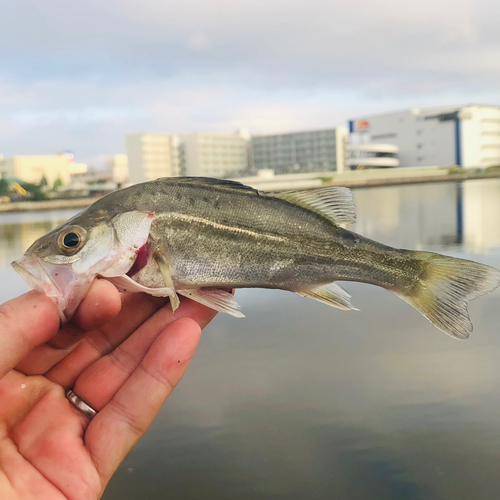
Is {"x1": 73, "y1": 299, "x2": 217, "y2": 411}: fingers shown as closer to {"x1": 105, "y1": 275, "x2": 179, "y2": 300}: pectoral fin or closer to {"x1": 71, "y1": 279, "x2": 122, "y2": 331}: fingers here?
{"x1": 105, "y1": 275, "x2": 179, "y2": 300}: pectoral fin

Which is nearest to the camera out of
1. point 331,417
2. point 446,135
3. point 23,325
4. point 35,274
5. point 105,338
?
point 23,325

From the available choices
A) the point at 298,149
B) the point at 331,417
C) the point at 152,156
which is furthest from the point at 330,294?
the point at 298,149

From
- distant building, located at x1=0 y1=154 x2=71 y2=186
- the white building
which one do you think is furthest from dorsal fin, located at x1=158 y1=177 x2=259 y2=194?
distant building, located at x1=0 y1=154 x2=71 y2=186

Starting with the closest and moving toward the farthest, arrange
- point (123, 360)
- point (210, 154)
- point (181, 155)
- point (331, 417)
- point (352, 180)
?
1. point (123, 360)
2. point (331, 417)
3. point (352, 180)
4. point (210, 154)
5. point (181, 155)

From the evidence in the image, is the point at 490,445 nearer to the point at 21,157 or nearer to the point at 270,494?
the point at 270,494

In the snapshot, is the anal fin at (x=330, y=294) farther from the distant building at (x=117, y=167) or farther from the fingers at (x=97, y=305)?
the distant building at (x=117, y=167)

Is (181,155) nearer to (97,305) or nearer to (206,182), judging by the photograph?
(206,182)

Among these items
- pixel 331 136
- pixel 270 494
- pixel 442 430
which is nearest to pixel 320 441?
pixel 270 494
